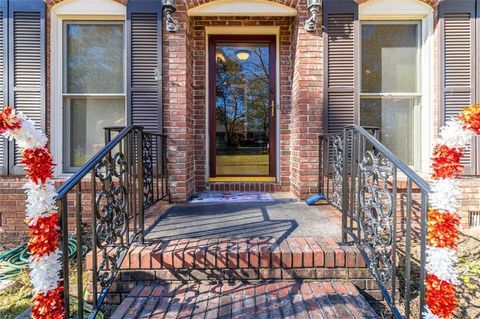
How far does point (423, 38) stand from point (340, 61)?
103 cm

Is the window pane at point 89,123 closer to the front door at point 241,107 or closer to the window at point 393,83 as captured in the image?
the front door at point 241,107

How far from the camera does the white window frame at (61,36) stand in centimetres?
327

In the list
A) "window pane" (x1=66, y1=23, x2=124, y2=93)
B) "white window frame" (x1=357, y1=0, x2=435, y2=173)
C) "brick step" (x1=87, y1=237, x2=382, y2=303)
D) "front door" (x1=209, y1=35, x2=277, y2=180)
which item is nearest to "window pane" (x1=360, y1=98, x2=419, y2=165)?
"white window frame" (x1=357, y1=0, x2=435, y2=173)

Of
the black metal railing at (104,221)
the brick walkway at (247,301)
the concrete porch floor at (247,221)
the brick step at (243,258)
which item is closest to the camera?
the black metal railing at (104,221)

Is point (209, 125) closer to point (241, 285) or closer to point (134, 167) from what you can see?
point (134, 167)

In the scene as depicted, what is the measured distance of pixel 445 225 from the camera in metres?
1.38

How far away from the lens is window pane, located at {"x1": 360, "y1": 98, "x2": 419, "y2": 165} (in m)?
3.50

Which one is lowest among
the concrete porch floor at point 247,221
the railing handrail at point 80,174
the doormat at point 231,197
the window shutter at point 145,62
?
the concrete porch floor at point 247,221

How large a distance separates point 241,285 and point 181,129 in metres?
1.85

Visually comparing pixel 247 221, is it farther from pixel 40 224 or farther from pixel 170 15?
pixel 170 15

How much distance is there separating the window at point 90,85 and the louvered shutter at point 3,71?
54 cm

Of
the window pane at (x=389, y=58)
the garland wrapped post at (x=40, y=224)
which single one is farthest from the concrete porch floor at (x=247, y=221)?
→ the window pane at (x=389, y=58)

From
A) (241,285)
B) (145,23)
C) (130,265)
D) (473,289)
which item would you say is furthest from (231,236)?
(145,23)

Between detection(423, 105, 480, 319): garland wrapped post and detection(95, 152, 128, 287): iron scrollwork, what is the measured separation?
1.71 meters
